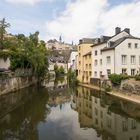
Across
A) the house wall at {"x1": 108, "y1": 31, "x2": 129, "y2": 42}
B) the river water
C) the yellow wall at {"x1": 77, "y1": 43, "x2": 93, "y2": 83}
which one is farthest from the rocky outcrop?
the yellow wall at {"x1": 77, "y1": 43, "x2": 93, "y2": 83}

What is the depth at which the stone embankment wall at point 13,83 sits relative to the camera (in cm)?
4050

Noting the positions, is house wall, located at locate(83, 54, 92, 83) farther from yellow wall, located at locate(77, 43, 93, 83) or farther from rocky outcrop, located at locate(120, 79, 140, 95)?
rocky outcrop, located at locate(120, 79, 140, 95)

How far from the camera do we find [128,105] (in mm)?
30344

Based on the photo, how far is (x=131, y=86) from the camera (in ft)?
119

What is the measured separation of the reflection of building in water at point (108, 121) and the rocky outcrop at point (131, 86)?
3956mm

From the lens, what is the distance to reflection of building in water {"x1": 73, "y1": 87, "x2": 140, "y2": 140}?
1938 cm

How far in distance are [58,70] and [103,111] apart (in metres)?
88.0

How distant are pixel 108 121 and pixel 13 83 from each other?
87.2 ft

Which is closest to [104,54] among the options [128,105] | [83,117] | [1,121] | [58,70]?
[128,105]

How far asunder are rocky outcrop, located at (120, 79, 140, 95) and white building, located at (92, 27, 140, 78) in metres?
7.95

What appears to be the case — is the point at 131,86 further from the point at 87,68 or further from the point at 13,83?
the point at 87,68

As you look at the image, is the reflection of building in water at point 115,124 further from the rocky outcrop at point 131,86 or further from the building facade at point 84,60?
the building facade at point 84,60

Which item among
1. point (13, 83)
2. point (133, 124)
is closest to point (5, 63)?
point (13, 83)

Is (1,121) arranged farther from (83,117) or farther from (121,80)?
(121,80)
